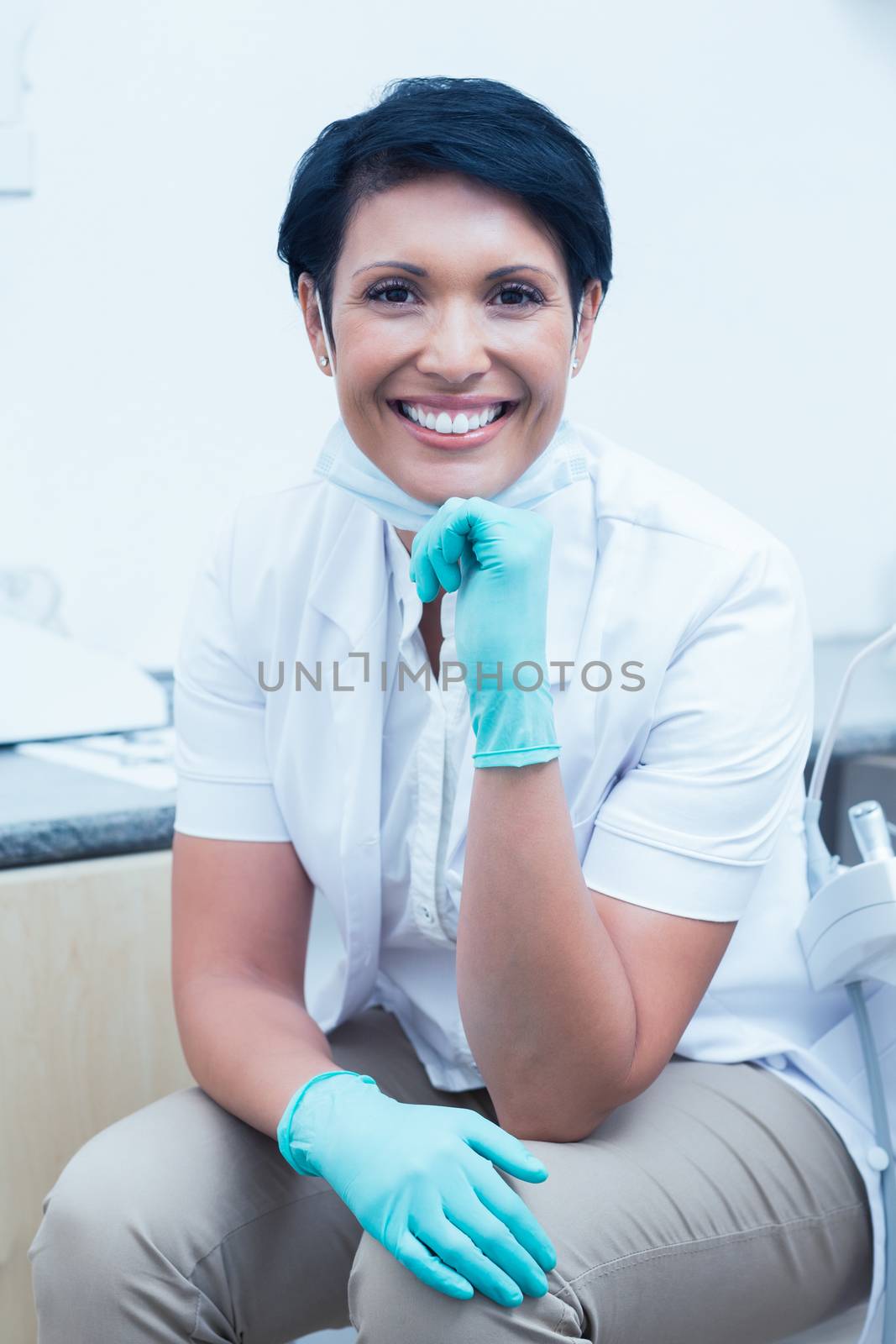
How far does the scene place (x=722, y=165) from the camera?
1.99 m

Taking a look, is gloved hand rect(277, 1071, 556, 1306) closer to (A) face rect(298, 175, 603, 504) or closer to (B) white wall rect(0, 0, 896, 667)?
(A) face rect(298, 175, 603, 504)

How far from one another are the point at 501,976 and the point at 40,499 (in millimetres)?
1179

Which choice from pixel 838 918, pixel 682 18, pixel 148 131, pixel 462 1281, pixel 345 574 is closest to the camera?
pixel 462 1281

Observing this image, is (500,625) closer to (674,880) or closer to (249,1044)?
(674,880)

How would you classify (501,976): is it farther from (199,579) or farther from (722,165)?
(722,165)

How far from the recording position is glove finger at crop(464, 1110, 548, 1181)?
80 cm

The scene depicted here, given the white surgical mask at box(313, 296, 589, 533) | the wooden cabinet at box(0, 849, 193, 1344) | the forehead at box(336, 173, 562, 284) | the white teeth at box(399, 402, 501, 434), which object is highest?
the forehead at box(336, 173, 562, 284)

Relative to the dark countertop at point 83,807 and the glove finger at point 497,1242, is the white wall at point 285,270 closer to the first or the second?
the dark countertop at point 83,807

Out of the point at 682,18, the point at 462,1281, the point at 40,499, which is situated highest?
the point at 682,18

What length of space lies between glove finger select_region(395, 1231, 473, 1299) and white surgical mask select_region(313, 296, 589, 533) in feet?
1.67

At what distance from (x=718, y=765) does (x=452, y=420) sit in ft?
1.03

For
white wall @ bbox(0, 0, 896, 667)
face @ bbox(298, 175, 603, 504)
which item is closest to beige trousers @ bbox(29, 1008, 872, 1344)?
face @ bbox(298, 175, 603, 504)

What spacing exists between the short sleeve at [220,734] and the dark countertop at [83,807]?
7.3 inches

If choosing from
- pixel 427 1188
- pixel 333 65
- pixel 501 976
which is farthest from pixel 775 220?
pixel 427 1188
